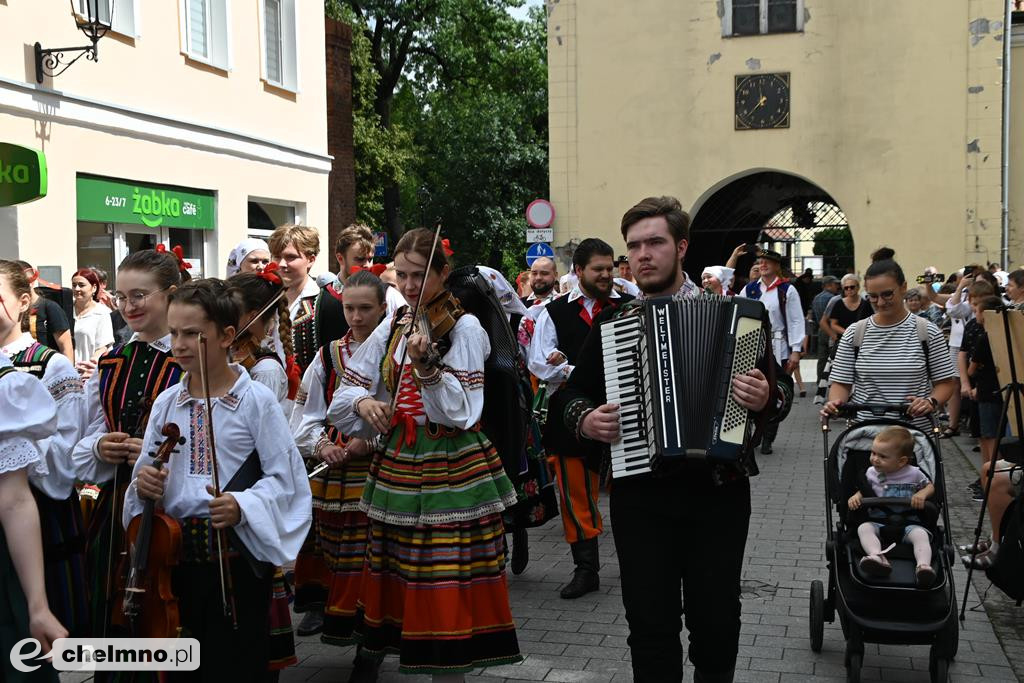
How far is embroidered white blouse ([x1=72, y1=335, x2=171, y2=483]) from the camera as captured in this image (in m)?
4.22

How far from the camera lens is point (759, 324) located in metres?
4.04

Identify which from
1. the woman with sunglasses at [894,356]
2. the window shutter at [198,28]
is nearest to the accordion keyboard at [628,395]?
the woman with sunglasses at [894,356]

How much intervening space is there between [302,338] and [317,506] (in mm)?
1224

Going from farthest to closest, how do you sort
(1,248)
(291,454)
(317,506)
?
(1,248), (317,506), (291,454)

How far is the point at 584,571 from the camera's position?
7.14 metres

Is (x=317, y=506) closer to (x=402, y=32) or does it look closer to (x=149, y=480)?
(x=149, y=480)

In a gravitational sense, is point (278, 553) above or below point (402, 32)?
below

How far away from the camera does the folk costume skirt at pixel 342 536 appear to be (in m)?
5.31

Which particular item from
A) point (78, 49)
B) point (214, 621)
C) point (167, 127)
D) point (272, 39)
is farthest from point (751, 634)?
point (272, 39)

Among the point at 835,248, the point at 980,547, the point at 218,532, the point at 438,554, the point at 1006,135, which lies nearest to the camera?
the point at 218,532

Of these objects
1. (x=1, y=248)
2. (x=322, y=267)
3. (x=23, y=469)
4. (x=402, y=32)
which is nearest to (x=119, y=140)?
(x=1, y=248)

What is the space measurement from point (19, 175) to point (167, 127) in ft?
26.9

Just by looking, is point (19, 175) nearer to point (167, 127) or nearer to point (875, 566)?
point (875, 566)

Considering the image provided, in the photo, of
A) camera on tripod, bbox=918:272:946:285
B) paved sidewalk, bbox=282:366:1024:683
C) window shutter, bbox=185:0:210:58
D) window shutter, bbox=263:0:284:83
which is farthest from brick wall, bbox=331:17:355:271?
paved sidewalk, bbox=282:366:1024:683
